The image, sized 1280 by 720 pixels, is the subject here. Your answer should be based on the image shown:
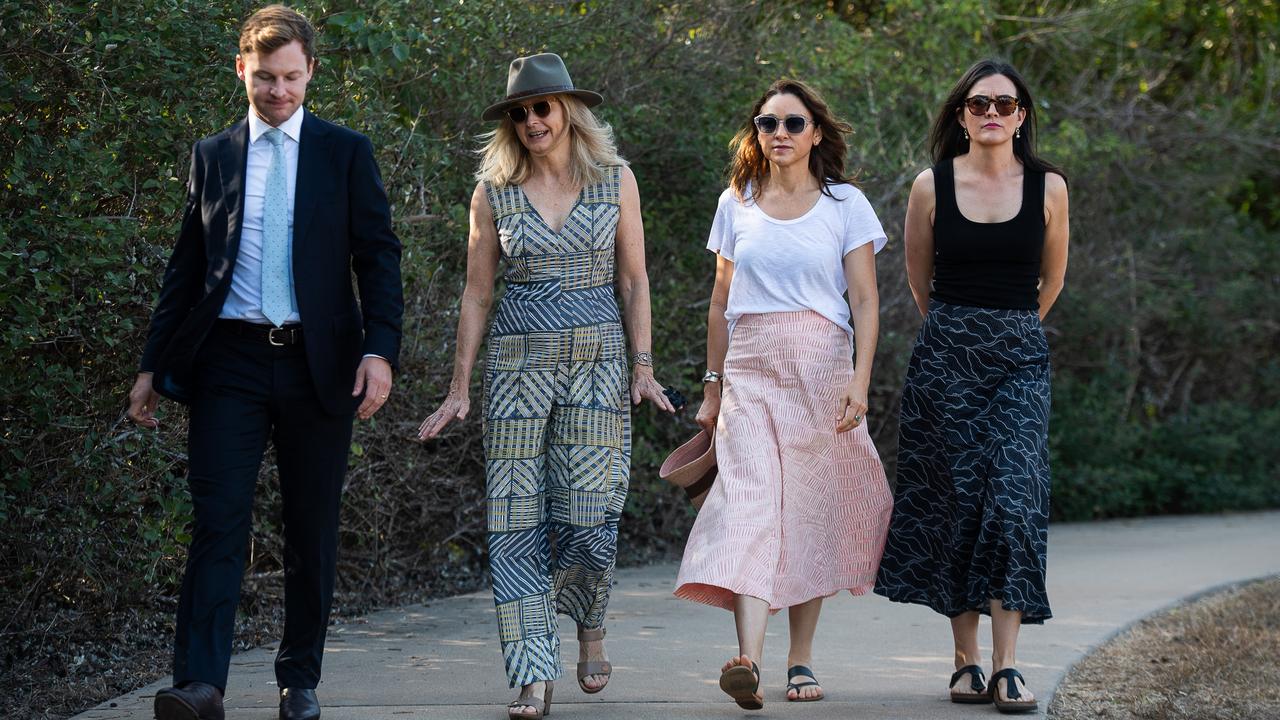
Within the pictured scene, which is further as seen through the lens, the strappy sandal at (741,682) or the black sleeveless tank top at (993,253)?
the black sleeveless tank top at (993,253)

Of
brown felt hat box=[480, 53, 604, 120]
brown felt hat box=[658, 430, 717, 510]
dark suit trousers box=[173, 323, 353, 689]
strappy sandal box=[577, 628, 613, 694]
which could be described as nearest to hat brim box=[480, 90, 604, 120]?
brown felt hat box=[480, 53, 604, 120]

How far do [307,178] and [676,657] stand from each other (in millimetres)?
2393

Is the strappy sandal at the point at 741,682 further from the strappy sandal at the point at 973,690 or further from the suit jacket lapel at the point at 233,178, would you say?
the suit jacket lapel at the point at 233,178

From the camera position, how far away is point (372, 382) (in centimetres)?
423

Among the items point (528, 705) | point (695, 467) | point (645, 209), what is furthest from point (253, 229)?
point (645, 209)

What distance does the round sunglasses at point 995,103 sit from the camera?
16.0ft

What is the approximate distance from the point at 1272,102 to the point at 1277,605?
28.4ft

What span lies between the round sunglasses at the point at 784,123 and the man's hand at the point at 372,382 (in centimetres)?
158

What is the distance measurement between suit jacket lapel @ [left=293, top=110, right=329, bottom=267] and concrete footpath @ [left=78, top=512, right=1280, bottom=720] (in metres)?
1.45

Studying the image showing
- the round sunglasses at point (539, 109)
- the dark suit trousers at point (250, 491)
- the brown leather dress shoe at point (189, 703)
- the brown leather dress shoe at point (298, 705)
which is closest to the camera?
the brown leather dress shoe at point (189, 703)

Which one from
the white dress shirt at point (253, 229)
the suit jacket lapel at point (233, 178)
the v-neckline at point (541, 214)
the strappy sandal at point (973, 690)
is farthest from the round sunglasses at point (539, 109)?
the strappy sandal at point (973, 690)

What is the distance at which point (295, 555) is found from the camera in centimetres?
442

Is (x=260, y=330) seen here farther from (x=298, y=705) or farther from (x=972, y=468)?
(x=972, y=468)

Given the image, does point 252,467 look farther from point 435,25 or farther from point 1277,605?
point 1277,605
